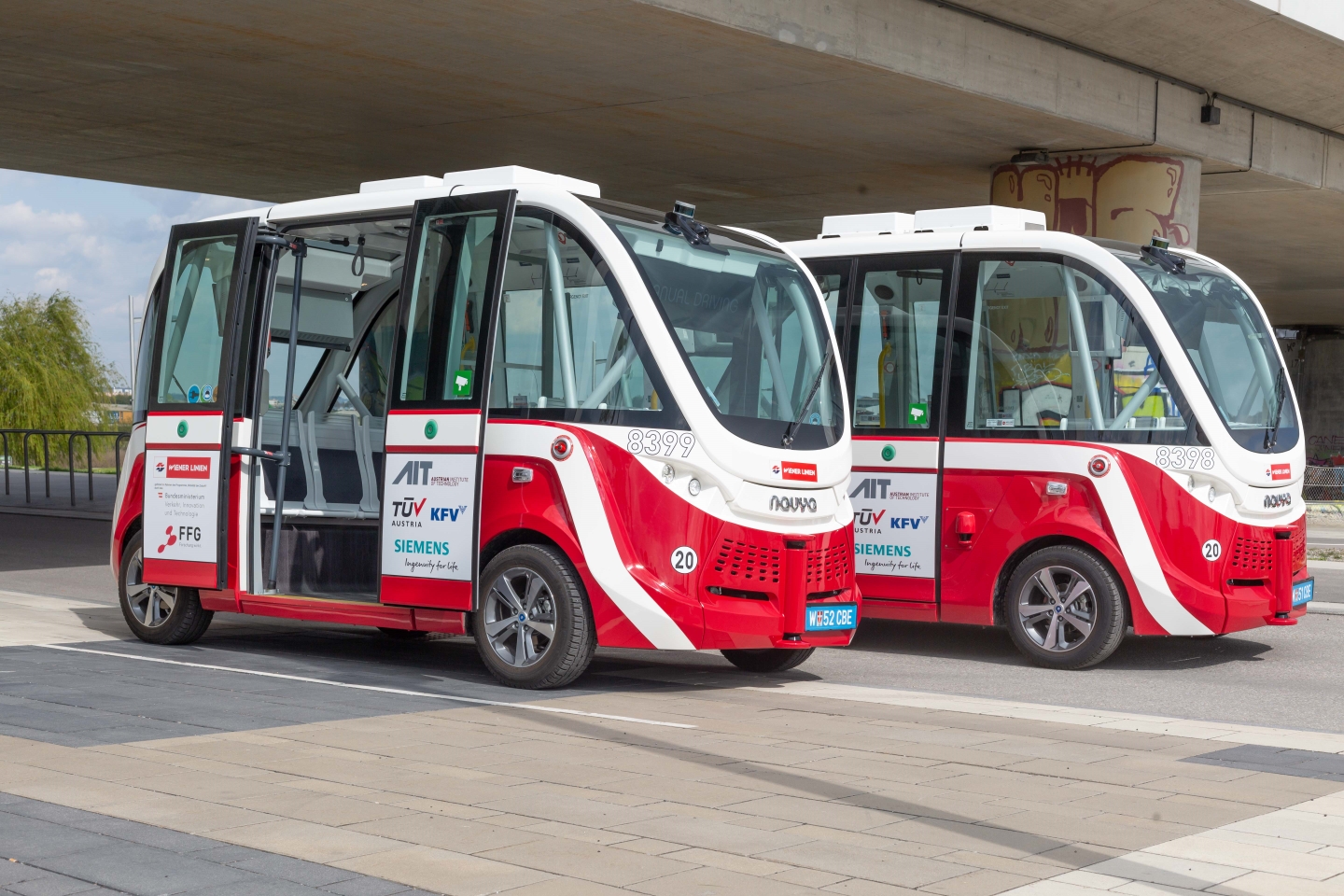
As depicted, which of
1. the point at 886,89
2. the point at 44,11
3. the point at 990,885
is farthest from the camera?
the point at 886,89

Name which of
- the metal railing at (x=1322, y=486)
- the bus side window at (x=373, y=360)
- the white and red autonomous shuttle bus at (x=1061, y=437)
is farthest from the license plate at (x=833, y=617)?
the metal railing at (x=1322, y=486)

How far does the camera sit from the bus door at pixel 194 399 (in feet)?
34.4

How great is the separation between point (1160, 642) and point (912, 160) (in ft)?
31.4

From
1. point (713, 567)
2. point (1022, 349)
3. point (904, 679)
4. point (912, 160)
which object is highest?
point (912, 160)

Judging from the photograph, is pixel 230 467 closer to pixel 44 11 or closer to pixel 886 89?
pixel 44 11

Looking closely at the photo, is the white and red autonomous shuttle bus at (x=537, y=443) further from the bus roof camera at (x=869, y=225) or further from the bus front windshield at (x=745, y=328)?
the bus roof camera at (x=869, y=225)

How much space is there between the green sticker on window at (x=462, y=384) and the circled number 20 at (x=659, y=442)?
108 centimetres

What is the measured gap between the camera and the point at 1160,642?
1235 centimetres

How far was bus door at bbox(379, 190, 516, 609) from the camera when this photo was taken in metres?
9.27

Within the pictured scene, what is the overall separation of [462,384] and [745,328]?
1687mm

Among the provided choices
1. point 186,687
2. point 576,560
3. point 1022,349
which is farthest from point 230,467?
point 1022,349

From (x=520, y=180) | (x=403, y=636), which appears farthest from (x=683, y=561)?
(x=403, y=636)

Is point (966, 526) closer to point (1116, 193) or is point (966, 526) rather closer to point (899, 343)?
point (899, 343)

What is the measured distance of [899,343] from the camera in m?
11.5
